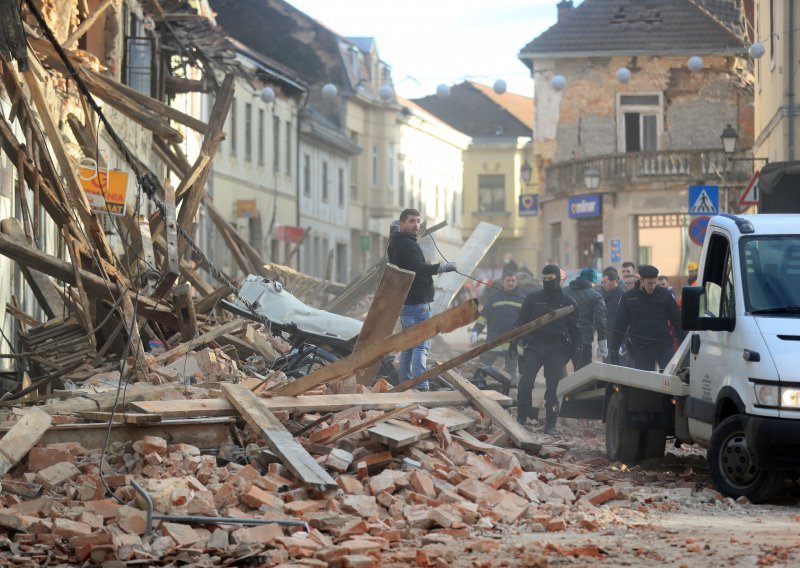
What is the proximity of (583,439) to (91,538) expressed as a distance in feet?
27.4

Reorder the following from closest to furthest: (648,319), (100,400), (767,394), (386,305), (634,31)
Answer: (767,394) < (100,400) < (386,305) < (648,319) < (634,31)

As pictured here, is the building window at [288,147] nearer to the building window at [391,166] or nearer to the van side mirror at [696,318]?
the building window at [391,166]

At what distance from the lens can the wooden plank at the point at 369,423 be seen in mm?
11992

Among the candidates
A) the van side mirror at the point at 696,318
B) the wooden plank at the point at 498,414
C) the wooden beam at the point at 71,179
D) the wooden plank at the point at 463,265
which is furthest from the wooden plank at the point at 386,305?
the wooden plank at the point at 463,265

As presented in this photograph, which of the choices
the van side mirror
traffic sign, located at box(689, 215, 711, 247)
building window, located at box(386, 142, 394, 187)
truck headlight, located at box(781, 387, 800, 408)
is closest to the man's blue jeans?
the van side mirror

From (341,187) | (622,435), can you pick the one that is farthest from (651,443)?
(341,187)

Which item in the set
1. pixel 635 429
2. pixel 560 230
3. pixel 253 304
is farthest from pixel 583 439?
A: pixel 560 230

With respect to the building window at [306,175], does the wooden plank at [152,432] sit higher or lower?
lower

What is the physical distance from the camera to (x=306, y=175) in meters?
62.2

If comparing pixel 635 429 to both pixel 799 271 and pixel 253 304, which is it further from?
pixel 253 304

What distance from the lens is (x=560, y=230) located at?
188 ft

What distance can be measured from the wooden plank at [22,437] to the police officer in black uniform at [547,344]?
7.30 meters

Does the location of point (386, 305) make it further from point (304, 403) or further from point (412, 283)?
point (304, 403)

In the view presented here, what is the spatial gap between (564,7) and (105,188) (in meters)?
45.1
